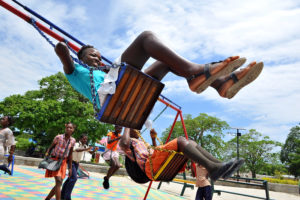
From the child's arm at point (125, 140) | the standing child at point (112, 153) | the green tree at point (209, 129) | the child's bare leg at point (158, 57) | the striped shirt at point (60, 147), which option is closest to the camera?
the child's bare leg at point (158, 57)

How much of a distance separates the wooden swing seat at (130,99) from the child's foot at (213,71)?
1.72 ft

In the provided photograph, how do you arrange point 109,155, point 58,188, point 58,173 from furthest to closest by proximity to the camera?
point 109,155 < point 58,173 < point 58,188

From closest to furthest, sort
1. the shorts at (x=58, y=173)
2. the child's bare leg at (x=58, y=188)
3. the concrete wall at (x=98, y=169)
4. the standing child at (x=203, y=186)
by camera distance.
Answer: the child's bare leg at (x=58, y=188), the shorts at (x=58, y=173), the standing child at (x=203, y=186), the concrete wall at (x=98, y=169)

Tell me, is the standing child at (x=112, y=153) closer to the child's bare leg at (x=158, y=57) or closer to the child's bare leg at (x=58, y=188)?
the child's bare leg at (x=58, y=188)

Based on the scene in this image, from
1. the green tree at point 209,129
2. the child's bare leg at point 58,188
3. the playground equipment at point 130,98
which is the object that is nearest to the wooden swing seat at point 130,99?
the playground equipment at point 130,98

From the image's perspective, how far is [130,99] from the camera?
2.43 m

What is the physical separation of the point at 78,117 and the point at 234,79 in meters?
20.2

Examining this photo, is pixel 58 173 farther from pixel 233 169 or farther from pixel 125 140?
pixel 233 169

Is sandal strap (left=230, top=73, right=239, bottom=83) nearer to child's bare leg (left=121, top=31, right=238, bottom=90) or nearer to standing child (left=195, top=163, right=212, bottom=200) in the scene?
child's bare leg (left=121, top=31, right=238, bottom=90)

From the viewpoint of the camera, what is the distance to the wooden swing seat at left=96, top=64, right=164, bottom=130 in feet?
7.43

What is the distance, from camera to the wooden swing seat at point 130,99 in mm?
2264

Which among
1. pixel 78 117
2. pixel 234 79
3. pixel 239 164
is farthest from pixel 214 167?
pixel 78 117

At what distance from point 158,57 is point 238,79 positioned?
29.3 inches

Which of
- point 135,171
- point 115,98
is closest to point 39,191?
point 135,171
